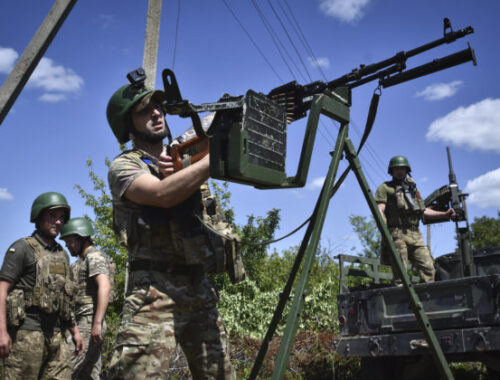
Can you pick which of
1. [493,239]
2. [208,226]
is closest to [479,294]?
[208,226]

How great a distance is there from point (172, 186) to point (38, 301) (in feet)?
8.78

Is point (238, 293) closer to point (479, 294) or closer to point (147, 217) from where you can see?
point (479, 294)

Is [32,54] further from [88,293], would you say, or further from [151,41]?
A: [88,293]

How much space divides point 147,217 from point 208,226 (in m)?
0.35

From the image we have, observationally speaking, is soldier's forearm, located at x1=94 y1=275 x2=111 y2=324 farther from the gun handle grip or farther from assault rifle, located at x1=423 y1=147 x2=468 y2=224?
assault rifle, located at x1=423 y1=147 x2=468 y2=224

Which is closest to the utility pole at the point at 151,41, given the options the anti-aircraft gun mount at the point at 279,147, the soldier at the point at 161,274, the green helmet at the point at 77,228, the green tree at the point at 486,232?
the green helmet at the point at 77,228

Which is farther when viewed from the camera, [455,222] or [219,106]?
[455,222]

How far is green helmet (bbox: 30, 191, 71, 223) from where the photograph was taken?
4.97 m

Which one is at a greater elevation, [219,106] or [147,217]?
[219,106]

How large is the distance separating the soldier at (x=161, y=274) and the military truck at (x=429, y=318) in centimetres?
257

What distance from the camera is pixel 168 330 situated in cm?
276

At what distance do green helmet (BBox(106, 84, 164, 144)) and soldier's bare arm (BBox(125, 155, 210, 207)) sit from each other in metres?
0.63

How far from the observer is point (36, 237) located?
15.8 feet

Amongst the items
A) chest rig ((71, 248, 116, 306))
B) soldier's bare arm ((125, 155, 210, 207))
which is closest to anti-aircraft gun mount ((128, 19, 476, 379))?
soldier's bare arm ((125, 155, 210, 207))
